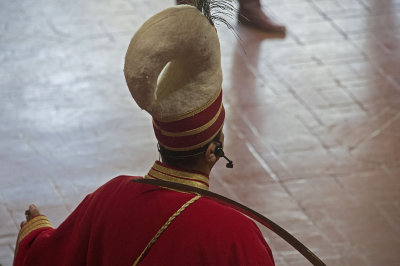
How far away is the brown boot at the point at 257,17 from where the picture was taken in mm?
6195

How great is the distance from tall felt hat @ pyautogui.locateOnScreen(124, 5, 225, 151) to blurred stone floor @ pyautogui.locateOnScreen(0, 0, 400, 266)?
1.71 meters

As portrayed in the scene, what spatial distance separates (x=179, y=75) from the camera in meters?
2.55

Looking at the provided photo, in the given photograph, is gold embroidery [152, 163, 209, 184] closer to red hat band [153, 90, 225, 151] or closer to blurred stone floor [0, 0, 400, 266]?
red hat band [153, 90, 225, 151]

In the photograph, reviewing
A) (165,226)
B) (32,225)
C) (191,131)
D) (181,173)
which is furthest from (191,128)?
(32,225)

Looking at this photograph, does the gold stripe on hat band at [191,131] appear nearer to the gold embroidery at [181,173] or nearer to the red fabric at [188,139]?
the red fabric at [188,139]

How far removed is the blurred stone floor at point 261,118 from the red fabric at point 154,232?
155 cm

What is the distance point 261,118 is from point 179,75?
2.72m

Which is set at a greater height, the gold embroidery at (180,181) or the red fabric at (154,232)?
the gold embroidery at (180,181)

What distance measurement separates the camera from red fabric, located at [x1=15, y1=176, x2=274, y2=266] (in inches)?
98.7

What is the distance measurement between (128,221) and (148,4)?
4.22m

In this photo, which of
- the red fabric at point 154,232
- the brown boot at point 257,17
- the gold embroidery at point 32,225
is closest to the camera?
the red fabric at point 154,232

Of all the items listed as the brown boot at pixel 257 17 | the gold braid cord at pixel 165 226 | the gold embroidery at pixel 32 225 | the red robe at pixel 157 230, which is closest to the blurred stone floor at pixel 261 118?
the brown boot at pixel 257 17

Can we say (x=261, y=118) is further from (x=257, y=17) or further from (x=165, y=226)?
(x=165, y=226)

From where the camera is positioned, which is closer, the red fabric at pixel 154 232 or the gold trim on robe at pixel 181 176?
the red fabric at pixel 154 232
